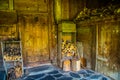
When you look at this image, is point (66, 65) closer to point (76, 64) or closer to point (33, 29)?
point (76, 64)

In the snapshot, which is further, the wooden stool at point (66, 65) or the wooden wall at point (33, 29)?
the wooden wall at point (33, 29)

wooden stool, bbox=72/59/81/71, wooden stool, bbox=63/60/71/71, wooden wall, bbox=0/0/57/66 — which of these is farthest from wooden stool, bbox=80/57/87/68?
wooden wall, bbox=0/0/57/66

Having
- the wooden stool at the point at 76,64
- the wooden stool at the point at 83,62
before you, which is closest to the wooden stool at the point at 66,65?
the wooden stool at the point at 76,64

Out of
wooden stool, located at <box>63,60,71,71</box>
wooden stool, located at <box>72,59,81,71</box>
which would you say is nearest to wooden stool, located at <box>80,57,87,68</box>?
wooden stool, located at <box>72,59,81,71</box>

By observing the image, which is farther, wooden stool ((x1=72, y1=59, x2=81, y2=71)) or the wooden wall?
the wooden wall

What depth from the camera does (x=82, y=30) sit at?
625cm

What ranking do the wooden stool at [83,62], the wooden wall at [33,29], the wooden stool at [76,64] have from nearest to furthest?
1. the wooden stool at [76,64]
2. the wooden wall at [33,29]
3. the wooden stool at [83,62]

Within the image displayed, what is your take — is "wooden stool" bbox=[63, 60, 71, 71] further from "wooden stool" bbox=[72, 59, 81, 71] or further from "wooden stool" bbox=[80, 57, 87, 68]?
"wooden stool" bbox=[80, 57, 87, 68]

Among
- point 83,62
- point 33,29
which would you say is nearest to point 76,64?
point 83,62

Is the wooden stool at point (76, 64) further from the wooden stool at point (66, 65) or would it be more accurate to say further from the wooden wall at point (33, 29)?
the wooden wall at point (33, 29)

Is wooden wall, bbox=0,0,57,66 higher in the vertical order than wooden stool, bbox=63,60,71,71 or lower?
higher

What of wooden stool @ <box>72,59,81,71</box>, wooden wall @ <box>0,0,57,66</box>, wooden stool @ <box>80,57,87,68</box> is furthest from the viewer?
wooden stool @ <box>80,57,87,68</box>

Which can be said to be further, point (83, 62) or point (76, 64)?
point (83, 62)

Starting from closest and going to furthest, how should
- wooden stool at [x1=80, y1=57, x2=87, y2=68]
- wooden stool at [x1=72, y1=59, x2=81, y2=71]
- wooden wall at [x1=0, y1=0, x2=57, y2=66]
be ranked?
wooden stool at [x1=72, y1=59, x2=81, y2=71]
wooden wall at [x1=0, y1=0, x2=57, y2=66]
wooden stool at [x1=80, y1=57, x2=87, y2=68]
